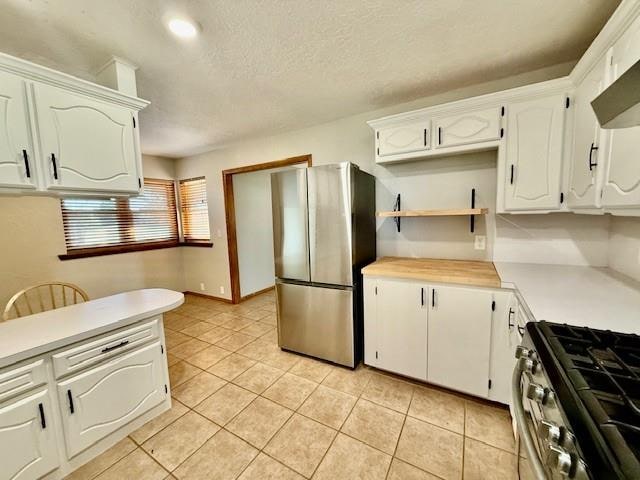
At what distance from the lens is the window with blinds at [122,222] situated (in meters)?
3.16

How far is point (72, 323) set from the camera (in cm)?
144

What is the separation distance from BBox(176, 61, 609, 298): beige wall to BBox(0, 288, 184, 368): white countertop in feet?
6.79

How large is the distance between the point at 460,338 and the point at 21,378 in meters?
2.48

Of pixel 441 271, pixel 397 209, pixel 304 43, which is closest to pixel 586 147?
pixel 441 271

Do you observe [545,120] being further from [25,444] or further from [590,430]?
[25,444]

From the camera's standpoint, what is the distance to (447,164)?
2270mm

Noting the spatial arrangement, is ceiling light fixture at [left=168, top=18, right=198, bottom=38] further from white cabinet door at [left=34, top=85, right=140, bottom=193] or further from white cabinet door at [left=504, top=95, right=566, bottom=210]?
white cabinet door at [left=504, top=95, right=566, bottom=210]

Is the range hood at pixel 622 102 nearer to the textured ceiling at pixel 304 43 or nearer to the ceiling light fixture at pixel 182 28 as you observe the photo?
the textured ceiling at pixel 304 43

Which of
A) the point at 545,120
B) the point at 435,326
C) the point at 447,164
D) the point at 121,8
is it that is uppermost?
the point at 121,8

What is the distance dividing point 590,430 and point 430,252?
196 centimetres

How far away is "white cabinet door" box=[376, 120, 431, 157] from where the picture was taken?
2.06m

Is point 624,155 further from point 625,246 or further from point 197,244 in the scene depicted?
point 197,244

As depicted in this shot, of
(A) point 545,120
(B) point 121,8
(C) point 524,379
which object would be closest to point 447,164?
(A) point 545,120

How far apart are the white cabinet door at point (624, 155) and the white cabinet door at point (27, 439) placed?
2.84 metres
